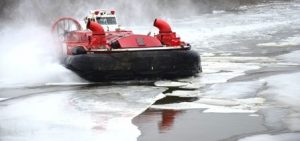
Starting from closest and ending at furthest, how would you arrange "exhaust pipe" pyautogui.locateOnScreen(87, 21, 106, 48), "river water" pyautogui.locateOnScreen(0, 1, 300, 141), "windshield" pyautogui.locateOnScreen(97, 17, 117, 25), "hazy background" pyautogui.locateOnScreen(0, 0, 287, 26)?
"river water" pyautogui.locateOnScreen(0, 1, 300, 141)
"exhaust pipe" pyautogui.locateOnScreen(87, 21, 106, 48)
"windshield" pyautogui.locateOnScreen(97, 17, 117, 25)
"hazy background" pyautogui.locateOnScreen(0, 0, 287, 26)

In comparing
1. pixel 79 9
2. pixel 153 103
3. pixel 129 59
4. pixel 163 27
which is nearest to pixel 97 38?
pixel 129 59

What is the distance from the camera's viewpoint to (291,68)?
36.6 ft

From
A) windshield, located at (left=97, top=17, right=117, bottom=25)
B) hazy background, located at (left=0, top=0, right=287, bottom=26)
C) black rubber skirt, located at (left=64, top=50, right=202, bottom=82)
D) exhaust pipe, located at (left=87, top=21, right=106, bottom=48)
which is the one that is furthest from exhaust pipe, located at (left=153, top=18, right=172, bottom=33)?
hazy background, located at (left=0, top=0, right=287, bottom=26)

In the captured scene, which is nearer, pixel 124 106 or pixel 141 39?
pixel 124 106

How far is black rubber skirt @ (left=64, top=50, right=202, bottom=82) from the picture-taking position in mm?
9906

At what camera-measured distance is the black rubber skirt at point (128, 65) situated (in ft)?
32.5

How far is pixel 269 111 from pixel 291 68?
177 inches

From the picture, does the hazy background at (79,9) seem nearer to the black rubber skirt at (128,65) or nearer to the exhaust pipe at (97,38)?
the exhaust pipe at (97,38)

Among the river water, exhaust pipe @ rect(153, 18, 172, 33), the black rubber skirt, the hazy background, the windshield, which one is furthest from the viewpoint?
the hazy background

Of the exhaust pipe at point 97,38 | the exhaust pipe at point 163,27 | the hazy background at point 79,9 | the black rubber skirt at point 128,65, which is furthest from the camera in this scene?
the hazy background at point 79,9

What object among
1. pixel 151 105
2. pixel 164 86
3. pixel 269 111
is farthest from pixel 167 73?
pixel 269 111

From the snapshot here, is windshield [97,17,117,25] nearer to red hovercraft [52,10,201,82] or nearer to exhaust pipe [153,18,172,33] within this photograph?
exhaust pipe [153,18,172,33]

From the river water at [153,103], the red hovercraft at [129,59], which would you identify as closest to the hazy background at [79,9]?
the river water at [153,103]

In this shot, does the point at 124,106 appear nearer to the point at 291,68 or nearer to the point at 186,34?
the point at 291,68
